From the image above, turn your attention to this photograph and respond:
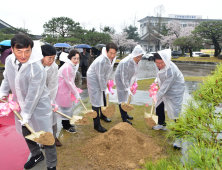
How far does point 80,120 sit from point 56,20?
53.6ft

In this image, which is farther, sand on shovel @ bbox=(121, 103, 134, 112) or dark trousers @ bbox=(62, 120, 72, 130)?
sand on shovel @ bbox=(121, 103, 134, 112)

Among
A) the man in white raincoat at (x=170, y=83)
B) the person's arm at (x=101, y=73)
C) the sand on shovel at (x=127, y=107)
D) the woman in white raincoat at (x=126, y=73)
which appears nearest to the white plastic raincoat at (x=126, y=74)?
the woman in white raincoat at (x=126, y=73)

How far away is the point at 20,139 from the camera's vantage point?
10.3 feet

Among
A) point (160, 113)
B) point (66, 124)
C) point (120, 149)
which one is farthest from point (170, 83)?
point (66, 124)

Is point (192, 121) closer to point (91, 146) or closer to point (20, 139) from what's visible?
point (91, 146)

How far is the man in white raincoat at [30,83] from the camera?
1946 millimetres

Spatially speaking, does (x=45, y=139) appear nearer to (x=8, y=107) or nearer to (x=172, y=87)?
(x=8, y=107)

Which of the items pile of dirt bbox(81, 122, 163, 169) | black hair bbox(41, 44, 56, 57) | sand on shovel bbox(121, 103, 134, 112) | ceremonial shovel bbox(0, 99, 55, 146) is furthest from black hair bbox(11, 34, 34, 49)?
sand on shovel bbox(121, 103, 134, 112)

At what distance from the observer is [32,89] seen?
197cm

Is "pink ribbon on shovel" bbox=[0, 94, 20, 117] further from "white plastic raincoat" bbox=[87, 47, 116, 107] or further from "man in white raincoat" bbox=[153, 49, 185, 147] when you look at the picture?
"man in white raincoat" bbox=[153, 49, 185, 147]

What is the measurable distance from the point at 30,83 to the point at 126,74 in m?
Result: 2.14

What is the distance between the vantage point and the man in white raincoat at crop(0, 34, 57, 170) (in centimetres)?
195

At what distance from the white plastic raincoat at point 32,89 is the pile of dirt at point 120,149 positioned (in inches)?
35.8

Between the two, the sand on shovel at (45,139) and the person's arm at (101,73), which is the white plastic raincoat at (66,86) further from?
the sand on shovel at (45,139)
